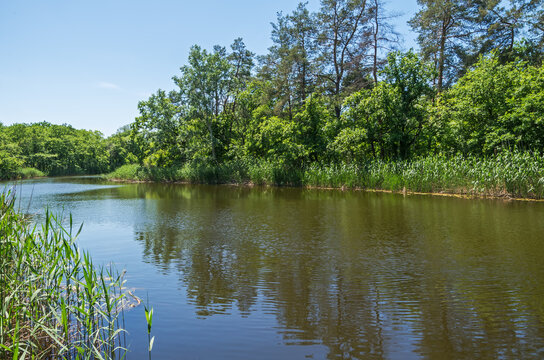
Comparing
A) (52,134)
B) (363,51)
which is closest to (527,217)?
(363,51)

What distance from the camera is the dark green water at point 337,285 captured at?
164 inches

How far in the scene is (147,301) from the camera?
5.59m

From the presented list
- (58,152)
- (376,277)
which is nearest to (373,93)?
(376,277)

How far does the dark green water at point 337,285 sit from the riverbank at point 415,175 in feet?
14.9

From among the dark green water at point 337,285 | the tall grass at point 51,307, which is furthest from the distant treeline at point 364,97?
the tall grass at point 51,307

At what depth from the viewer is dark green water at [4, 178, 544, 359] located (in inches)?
164

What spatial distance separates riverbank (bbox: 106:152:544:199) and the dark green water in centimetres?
455

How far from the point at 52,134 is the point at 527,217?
94.2 meters

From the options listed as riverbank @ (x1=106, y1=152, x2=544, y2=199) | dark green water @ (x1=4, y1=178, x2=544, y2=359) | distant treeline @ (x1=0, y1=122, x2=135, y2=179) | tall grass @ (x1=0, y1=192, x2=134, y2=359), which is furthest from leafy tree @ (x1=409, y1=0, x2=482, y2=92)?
distant treeline @ (x1=0, y1=122, x2=135, y2=179)

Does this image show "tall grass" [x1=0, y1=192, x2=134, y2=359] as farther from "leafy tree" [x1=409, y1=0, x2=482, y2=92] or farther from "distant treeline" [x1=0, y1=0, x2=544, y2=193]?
"leafy tree" [x1=409, y1=0, x2=482, y2=92]

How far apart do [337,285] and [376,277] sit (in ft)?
2.96

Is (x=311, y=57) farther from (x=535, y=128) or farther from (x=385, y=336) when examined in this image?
(x=385, y=336)

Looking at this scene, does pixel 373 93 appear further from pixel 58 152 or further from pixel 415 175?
pixel 58 152

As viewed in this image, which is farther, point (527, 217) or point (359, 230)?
point (527, 217)
